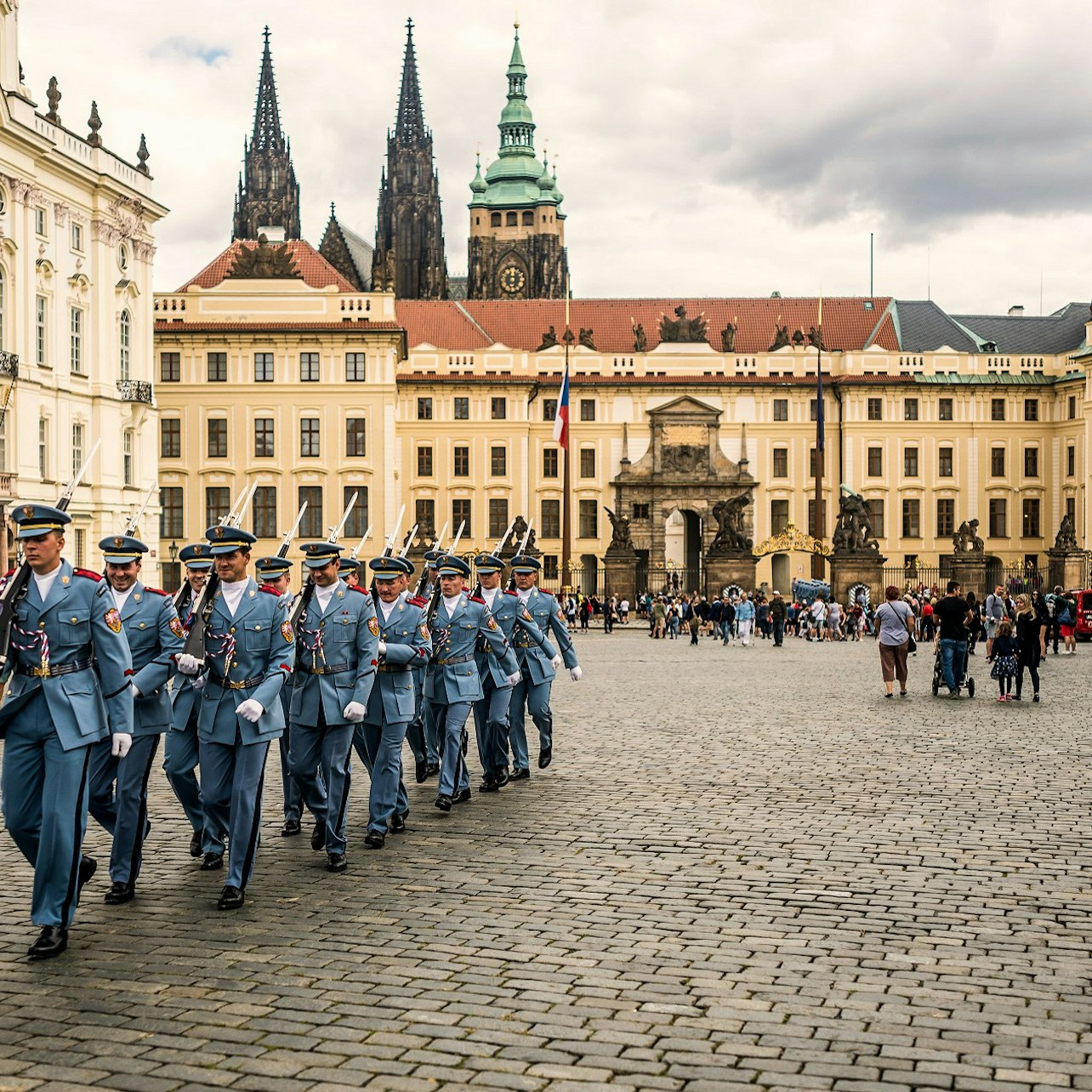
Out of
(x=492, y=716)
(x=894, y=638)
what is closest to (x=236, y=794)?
(x=492, y=716)

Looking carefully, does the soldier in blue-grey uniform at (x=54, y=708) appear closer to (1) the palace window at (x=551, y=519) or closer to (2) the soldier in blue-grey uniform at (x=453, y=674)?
(2) the soldier in blue-grey uniform at (x=453, y=674)

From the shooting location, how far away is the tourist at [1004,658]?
18359 mm

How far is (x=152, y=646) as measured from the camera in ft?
27.7

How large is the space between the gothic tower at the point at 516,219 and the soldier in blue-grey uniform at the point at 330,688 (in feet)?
317

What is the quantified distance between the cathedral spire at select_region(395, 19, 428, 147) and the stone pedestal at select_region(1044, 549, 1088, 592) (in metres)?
68.6

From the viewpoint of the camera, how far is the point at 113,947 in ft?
21.2

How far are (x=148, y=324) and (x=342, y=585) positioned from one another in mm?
38979

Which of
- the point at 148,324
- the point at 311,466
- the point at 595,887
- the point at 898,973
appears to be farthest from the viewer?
the point at 311,466

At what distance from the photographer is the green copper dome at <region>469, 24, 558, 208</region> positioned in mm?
108750

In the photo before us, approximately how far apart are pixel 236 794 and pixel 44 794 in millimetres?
1089

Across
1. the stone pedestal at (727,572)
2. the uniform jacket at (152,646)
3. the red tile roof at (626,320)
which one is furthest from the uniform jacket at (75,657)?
the red tile roof at (626,320)

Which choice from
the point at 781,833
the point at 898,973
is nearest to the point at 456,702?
the point at 781,833

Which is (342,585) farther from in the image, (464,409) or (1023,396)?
(1023,396)

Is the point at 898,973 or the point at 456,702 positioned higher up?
the point at 456,702
